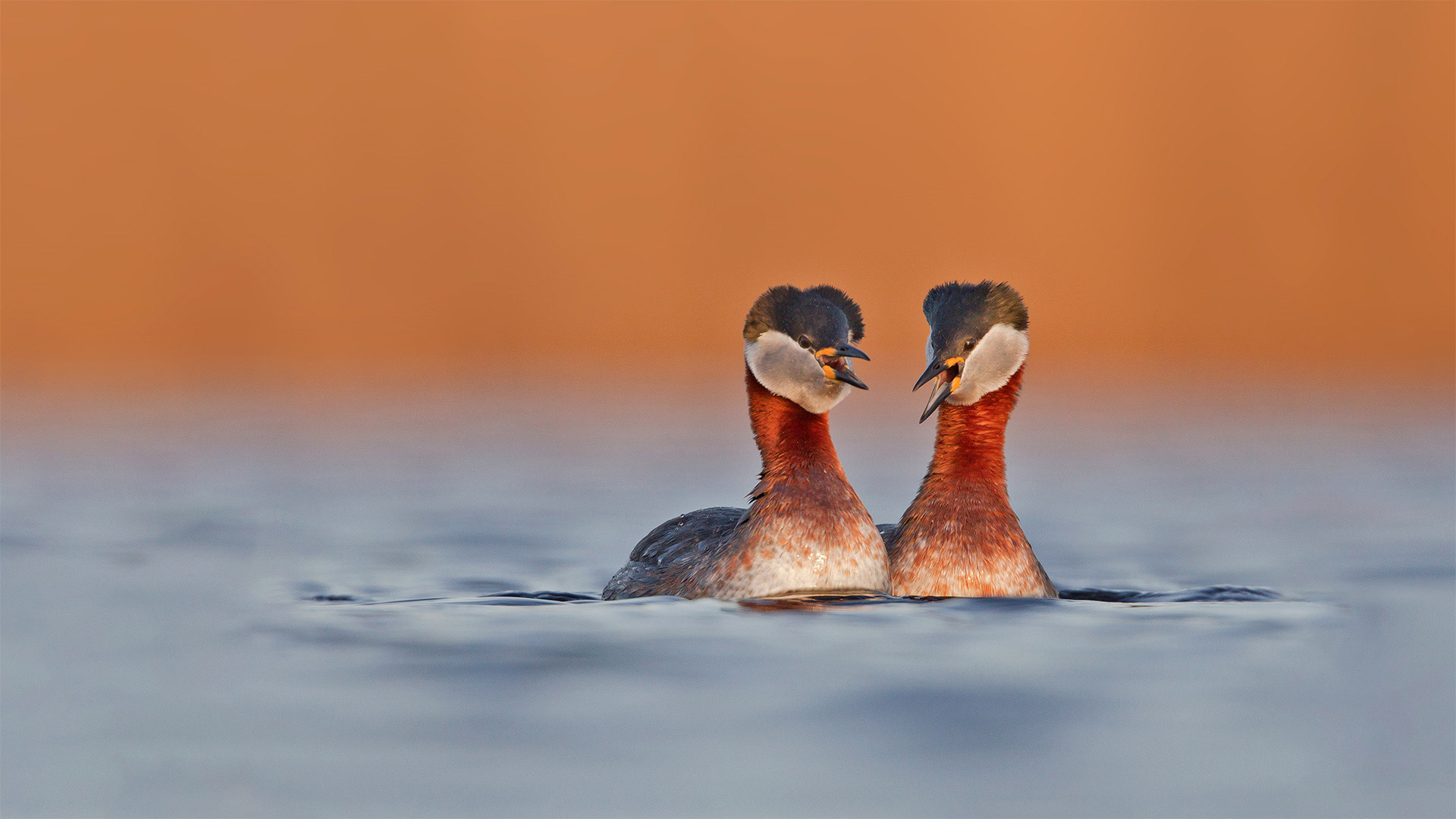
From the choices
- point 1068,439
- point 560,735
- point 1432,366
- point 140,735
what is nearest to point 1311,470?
point 1068,439

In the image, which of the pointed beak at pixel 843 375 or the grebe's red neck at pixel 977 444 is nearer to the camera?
the pointed beak at pixel 843 375

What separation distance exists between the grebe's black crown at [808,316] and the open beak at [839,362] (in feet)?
0.14

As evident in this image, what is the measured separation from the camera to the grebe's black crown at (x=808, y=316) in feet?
27.9

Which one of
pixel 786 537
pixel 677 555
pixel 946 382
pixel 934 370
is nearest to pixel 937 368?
pixel 934 370

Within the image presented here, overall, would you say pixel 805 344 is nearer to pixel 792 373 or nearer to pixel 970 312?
pixel 792 373

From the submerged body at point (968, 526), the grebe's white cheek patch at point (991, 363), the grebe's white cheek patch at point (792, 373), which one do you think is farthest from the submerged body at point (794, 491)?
the grebe's white cheek patch at point (991, 363)

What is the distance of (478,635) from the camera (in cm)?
798

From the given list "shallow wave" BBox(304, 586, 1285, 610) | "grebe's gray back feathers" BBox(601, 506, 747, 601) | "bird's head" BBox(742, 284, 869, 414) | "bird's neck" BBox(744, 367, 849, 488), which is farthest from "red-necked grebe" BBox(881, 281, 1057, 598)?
"grebe's gray back feathers" BBox(601, 506, 747, 601)

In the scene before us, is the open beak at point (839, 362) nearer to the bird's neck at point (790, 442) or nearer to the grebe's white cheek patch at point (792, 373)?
the grebe's white cheek patch at point (792, 373)

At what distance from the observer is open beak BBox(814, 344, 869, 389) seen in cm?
841

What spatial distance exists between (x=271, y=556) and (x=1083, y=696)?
22.0ft

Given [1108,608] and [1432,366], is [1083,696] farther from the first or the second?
[1432,366]

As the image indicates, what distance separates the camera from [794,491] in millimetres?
8539

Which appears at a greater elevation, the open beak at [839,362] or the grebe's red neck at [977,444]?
the open beak at [839,362]
